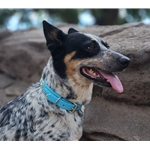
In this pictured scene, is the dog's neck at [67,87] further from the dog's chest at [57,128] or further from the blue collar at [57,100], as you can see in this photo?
the dog's chest at [57,128]

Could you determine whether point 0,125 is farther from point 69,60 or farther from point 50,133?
point 69,60

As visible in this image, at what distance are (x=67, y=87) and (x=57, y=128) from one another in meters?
0.46

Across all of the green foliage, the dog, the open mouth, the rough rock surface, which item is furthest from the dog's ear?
the green foliage

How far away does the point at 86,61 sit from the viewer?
2.98 metres

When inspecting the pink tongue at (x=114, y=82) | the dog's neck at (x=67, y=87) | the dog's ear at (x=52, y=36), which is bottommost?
the dog's neck at (x=67, y=87)

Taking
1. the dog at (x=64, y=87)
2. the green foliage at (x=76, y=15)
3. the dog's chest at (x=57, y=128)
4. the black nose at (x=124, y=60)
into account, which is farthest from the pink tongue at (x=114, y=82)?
the green foliage at (x=76, y=15)

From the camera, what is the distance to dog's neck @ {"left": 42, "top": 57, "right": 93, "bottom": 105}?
10.1ft

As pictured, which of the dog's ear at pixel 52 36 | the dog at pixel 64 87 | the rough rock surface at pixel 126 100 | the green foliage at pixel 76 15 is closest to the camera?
the dog at pixel 64 87

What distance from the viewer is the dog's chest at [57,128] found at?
9.90ft

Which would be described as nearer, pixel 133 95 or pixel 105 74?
pixel 105 74

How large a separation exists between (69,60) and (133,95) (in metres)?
1.31

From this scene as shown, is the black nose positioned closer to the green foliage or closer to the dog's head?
the dog's head

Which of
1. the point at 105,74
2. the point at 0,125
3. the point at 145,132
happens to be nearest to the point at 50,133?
the point at 0,125

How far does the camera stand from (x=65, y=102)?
10.1 feet
